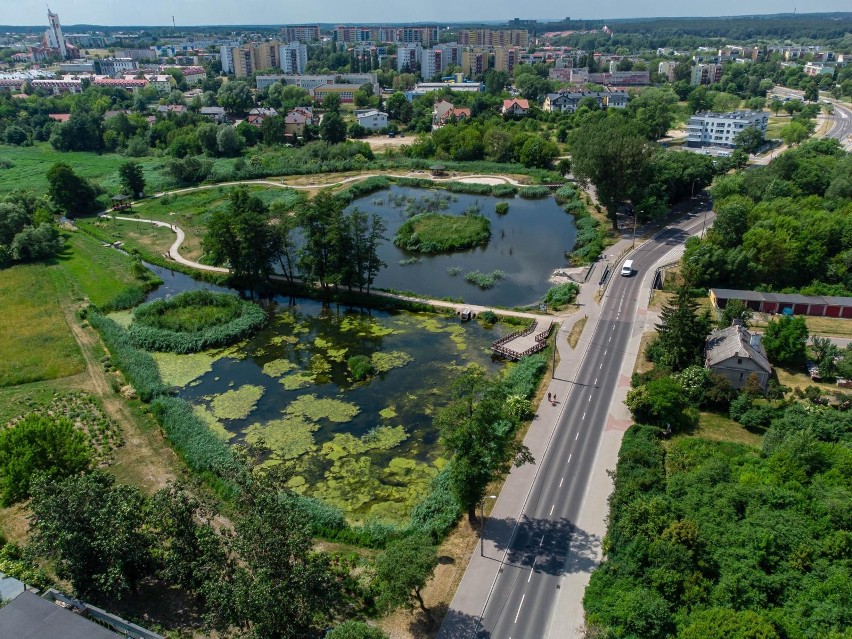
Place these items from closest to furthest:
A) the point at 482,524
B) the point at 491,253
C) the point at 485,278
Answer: the point at 482,524 < the point at 485,278 < the point at 491,253

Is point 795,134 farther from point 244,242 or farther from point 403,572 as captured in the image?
point 403,572

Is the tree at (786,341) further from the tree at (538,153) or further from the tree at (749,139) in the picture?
the tree at (749,139)

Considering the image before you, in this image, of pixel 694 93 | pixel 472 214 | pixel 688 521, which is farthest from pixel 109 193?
pixel 694 93

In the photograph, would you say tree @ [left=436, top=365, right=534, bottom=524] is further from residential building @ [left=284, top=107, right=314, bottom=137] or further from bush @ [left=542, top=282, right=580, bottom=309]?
residential building @ [left=284, top=107, right=314, bottom=137]

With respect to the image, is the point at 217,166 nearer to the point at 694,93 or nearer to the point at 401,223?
the point at 401,223

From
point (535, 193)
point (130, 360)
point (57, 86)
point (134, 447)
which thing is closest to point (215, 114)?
point (535, 193)

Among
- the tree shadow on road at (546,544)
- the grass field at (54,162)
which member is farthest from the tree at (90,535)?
the grass field at (54,162)

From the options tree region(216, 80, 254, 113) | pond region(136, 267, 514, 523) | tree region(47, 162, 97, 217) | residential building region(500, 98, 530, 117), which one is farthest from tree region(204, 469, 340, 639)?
tree region(216, 80, 254, 113)
